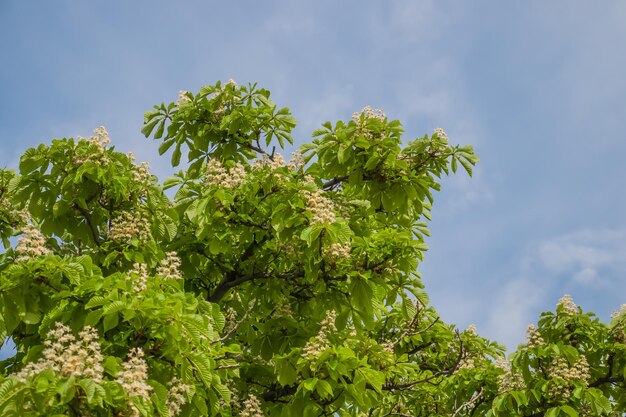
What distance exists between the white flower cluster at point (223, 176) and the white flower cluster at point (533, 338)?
460 centimetres

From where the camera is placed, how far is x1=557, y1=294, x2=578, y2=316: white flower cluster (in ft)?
33.8

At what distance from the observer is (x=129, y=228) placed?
26.0 feet

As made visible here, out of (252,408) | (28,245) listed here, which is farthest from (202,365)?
(28,245)

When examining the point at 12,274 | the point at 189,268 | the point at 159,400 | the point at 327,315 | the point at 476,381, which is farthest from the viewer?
the point at 476,381

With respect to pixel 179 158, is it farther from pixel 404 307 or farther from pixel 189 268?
pixel 404 307

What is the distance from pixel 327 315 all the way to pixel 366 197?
1721 millimetres

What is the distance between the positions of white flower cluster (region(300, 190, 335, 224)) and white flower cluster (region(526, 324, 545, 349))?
3955mm

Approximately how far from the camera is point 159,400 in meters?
6.09

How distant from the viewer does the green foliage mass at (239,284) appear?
6211 millimetres

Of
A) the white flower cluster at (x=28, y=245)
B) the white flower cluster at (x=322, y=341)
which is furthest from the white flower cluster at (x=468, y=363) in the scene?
the white flower cluster at (x=28, y=245)

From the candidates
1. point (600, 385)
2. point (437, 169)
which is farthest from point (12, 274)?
point (600, 385)

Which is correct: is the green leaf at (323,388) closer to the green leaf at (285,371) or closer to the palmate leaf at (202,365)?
the green leaf at (285,371)

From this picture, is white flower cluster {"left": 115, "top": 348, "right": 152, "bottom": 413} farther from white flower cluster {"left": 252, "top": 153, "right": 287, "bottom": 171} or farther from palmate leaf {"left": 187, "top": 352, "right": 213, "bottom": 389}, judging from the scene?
white flower cluster {"left": 252, "top": 153, "right": 287, "bottom": 171}

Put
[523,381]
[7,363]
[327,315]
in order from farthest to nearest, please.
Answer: [523,381] → [327,315] → [7,363]
